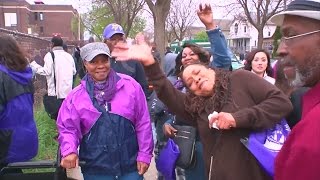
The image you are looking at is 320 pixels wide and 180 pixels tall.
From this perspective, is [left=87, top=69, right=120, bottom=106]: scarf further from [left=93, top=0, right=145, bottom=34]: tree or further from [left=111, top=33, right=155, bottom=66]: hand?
[left=93, top=0, right=145, bottom=34]: tree

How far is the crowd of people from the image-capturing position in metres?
1.59

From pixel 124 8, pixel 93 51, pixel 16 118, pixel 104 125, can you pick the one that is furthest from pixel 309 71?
pixel 124 8

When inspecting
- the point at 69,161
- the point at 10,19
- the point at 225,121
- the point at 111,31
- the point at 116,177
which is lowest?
the point at 116,177

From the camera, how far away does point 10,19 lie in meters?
67.5

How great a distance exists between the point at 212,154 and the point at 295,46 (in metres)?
1.16

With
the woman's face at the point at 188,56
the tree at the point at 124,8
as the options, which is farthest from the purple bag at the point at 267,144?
the tree at the point at 124,8

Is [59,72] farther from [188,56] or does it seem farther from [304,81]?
[304,81]

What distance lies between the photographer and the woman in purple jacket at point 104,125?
3057 mm

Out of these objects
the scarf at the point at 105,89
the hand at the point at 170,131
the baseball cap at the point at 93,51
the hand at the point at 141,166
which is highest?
the baseball cap at the point at 93,51

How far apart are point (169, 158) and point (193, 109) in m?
0.80

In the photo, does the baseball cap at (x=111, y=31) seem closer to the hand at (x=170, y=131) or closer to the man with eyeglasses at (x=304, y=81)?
the hand at (x=170, y=131)

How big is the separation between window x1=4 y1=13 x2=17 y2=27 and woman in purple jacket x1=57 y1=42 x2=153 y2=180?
68.4 m

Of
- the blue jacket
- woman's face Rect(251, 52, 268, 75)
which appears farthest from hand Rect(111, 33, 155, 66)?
woman's face Rect(251, 52, 268, 75)

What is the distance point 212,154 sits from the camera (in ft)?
8.56
